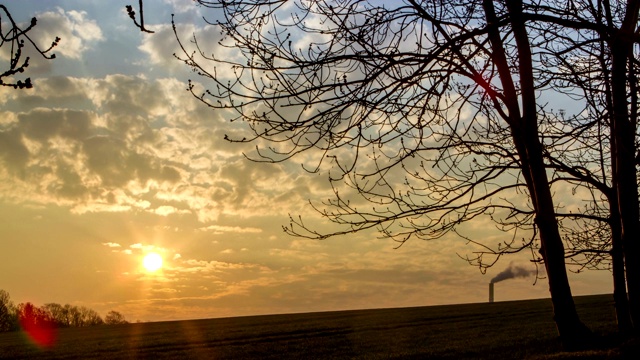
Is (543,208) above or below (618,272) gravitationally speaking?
above

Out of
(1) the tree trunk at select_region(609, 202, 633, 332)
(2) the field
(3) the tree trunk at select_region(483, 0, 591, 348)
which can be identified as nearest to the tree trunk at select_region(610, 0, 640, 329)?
(3) the tree trunk at select_region(483, 0, 591, 348)

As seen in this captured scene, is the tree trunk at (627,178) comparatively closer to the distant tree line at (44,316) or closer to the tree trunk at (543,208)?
the tree trunk at (543,208)

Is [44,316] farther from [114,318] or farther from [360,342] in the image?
[360,342]

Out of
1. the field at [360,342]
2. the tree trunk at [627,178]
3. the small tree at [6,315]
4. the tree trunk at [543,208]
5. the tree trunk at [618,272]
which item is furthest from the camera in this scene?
the small tree at [6,315]

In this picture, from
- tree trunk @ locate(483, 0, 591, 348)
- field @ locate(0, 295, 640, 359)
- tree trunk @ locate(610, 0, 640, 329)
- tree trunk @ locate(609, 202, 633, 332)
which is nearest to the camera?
tree trunk @ locate(610, 0, 640, 329)

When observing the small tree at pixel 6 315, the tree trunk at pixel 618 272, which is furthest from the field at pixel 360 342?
the small tree at pixel 6 315

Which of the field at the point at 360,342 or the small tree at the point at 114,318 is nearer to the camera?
the field at the point at 360,342

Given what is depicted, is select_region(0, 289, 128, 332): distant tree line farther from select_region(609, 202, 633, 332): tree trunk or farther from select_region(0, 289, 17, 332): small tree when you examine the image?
select_region(609, 202, 633, 332): tree trunk

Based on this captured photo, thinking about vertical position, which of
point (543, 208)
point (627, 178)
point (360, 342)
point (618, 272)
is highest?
point (627, 178)

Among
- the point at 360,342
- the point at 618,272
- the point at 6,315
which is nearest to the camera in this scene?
the point at 618,272

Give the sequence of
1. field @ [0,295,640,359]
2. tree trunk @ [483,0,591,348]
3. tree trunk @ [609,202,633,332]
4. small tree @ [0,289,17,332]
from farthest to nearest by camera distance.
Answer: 1. small tree @ [0,289,17,332]
2. field @ [0,295,640,359]
3. tree trunk @ [609,202,633,332]
4. tree trunk @ [483,0,591,348]

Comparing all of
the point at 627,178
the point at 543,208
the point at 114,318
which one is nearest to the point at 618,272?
the point at 627,178

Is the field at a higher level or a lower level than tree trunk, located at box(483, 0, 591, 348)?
lower

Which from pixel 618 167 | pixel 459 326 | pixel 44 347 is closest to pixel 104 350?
pixel 44 347
